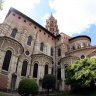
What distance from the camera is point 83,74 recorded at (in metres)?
18.7

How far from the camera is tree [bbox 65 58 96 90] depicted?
1817 centimetres

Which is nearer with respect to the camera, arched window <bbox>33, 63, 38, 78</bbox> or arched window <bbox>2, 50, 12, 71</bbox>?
arched window <bbox>2, 50, 12, 71</bbox>

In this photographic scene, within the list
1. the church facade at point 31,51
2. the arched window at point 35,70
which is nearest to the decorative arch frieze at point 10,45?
the church facade at point 31,51

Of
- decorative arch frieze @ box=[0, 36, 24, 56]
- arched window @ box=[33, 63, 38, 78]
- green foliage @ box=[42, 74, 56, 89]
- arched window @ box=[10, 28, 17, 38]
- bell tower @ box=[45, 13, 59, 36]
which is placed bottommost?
green foliage @ box=[42, 74, 56, 89]

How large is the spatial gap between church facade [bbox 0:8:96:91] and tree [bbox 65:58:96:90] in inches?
230

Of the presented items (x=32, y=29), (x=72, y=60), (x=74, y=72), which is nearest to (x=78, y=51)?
(x=72, y=60)

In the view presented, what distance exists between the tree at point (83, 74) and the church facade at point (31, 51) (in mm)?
5830

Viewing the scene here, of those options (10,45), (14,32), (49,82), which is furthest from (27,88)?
(14,32)

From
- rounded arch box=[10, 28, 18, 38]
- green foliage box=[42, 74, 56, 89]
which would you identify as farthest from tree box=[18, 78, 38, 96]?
rounded arch box=[10, 28, 18, 38]

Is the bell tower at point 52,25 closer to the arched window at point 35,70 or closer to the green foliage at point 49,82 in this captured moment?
the arched window at point 35,70

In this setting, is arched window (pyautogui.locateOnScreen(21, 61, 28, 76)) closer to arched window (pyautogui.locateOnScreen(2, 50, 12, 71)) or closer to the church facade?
the church facade

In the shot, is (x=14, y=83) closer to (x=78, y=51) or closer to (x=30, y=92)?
(x=30, y=92)

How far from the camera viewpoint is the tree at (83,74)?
1817 cm

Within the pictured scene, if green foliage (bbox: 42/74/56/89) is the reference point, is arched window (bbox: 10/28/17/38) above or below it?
above
